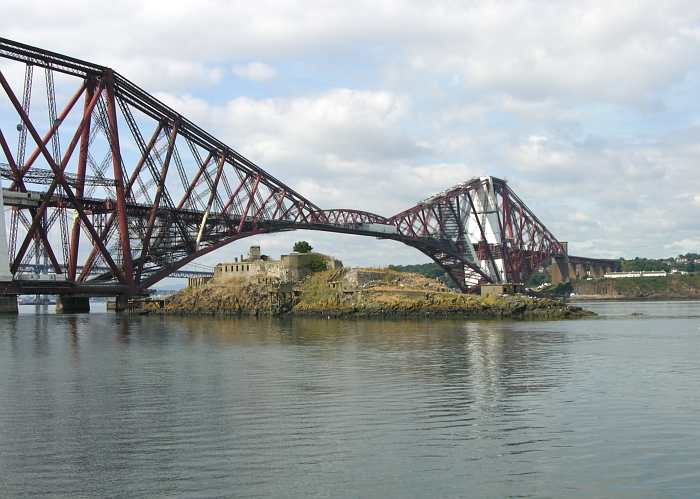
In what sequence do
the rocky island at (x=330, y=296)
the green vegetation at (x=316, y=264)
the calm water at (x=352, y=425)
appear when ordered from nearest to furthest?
1. the calm water at (x=352, y=425)
2. the rocky island at (x=330, y=296)
3. the green vegetation at (x=316, y=264)

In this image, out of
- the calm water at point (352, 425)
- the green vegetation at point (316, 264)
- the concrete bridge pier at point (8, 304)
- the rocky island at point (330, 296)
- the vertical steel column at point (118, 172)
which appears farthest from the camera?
the green vegetation at point (316, 264)

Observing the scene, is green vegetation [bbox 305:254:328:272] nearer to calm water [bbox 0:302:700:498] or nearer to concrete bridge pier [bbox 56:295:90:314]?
concrete bridge pier [bbox 56:295:90:314]

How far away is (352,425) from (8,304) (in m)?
88.7

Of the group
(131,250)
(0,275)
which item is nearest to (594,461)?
(0,275)

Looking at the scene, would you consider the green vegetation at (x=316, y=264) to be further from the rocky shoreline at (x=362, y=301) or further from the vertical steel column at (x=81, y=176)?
the vertical steel column at (x=81, y=176)

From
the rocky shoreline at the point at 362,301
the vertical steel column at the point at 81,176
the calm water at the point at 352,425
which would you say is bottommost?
the calm water at the point at 352,425

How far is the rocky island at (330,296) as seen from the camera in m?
92.6

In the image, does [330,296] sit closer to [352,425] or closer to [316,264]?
[316,264]

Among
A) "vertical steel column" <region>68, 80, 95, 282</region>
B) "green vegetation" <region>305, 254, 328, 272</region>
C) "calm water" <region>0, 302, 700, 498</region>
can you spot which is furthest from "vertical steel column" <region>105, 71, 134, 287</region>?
"calm water" <region>0, 302, 700, 498</region>

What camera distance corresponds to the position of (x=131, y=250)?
10769 cm

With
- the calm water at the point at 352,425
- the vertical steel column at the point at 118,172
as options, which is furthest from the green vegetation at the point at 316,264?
the calm water at the point at 352,425

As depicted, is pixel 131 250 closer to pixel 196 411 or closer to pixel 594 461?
pixel 196 411

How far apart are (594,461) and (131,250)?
96.6 meters

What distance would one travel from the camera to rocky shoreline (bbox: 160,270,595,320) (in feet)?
302
